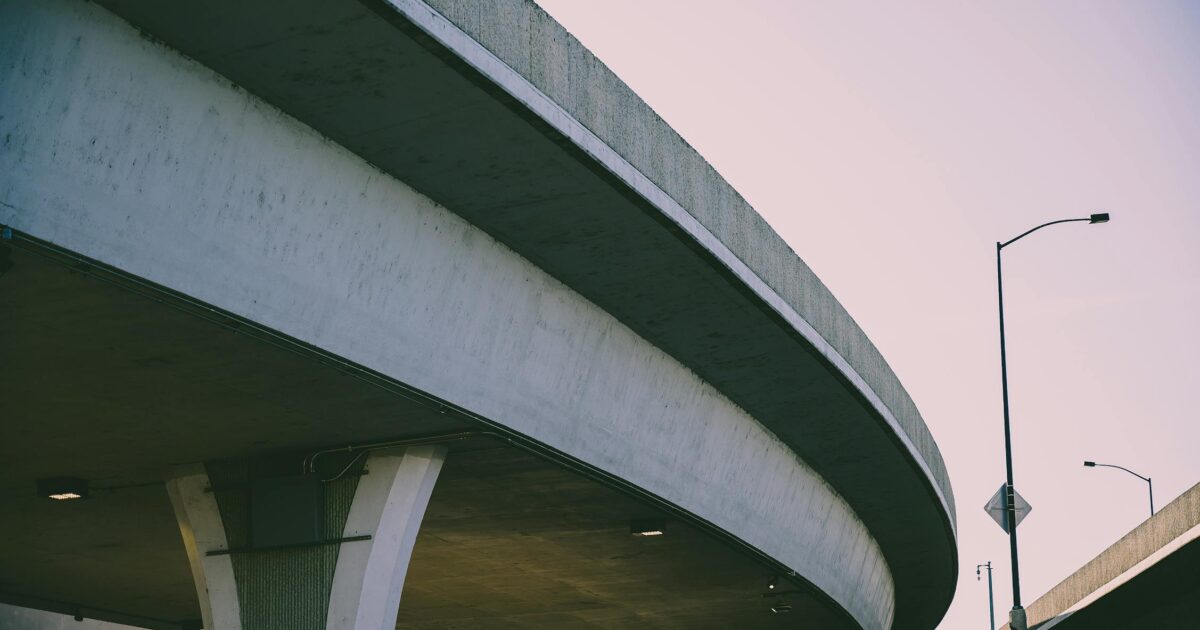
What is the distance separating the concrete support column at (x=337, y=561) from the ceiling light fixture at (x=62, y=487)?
2.51 metres

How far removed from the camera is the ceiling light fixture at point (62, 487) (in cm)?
1702

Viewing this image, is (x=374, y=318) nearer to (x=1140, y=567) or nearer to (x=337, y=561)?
(x=337, y=561)

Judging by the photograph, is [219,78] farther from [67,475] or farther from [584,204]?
[67,475]

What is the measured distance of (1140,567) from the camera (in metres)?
30.2

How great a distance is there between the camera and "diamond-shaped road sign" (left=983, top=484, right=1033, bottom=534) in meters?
28.2

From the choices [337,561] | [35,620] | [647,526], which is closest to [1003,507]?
[647,526]

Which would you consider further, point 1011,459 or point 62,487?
point 1011,459

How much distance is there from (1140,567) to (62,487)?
23.5 m

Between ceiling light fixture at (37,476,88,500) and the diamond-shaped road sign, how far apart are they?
18.8 meters

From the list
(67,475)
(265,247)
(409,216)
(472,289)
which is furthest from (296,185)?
(67,475)

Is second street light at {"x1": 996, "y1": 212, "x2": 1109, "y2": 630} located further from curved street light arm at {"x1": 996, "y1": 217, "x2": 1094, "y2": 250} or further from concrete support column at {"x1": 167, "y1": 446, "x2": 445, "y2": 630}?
concrete support column at {"x1": 167, "y1": 446, "x2": 445, "y2": 630}

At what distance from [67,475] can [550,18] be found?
355 inches

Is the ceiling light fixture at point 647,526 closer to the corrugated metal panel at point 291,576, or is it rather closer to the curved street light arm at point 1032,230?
the corrugated metal panel at point 291,576

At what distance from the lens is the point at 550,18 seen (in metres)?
12.7
